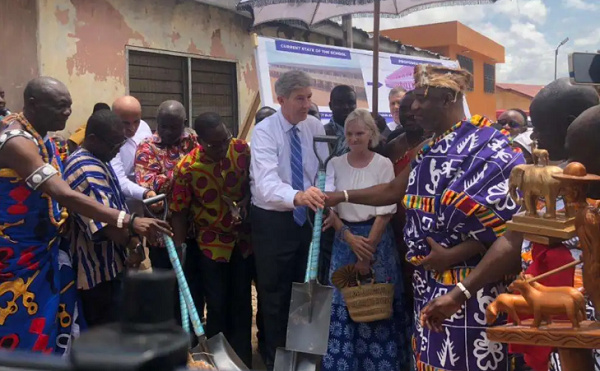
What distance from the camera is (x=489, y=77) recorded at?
21406 millimetres

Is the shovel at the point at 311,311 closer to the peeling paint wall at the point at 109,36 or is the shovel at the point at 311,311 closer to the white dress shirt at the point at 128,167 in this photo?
the white dress shirt at the point at 128,167

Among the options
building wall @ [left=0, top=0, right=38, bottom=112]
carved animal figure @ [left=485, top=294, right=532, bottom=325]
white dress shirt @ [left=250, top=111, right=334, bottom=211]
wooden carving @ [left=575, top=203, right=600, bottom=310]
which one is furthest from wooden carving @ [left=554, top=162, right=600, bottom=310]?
building wall @ [left=0, top=0, right=38, bottom=112]

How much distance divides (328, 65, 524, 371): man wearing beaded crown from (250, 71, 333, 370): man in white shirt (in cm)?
111

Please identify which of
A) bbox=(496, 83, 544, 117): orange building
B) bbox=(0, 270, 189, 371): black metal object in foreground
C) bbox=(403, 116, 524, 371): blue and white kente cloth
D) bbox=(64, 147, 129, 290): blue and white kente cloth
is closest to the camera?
bbox=(0, 270, 189, 371): black metal object in foreground

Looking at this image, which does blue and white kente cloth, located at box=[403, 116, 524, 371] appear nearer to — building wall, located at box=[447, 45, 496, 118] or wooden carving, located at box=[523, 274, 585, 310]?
wooden carving, located at box=[523, 274, 585, 310]

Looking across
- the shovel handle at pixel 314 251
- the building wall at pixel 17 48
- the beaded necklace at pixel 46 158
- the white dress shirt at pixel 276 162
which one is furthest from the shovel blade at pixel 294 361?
the building wall at pixel 17 48

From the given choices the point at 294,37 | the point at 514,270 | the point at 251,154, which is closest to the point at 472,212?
the point at 514,270

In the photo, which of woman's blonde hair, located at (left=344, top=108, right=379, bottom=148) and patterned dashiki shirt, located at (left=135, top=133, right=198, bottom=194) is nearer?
Result: woman's blonde hair, located at (left=344, top=108, right=379, bottom=148)

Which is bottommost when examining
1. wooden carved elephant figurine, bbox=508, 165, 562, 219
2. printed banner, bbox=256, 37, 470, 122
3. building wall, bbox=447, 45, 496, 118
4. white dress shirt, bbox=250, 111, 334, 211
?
wooden carved elephant figurine, bbox=508, 165, 562, 219

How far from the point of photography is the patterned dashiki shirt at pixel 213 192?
3758 mm

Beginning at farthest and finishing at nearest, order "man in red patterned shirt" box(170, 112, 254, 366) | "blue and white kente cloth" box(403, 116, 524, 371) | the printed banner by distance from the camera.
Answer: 1. the printed banner
2. "man in red patterned shirt" box(170, 112, 254, 366)
3. "blue and white kente cloth" box(403, 116, 524, 371)

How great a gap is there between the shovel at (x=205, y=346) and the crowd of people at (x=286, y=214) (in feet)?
0.75

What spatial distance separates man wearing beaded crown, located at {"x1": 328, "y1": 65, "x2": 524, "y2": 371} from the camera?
91.8 inches

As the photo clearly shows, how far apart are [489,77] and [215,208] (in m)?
19.6
